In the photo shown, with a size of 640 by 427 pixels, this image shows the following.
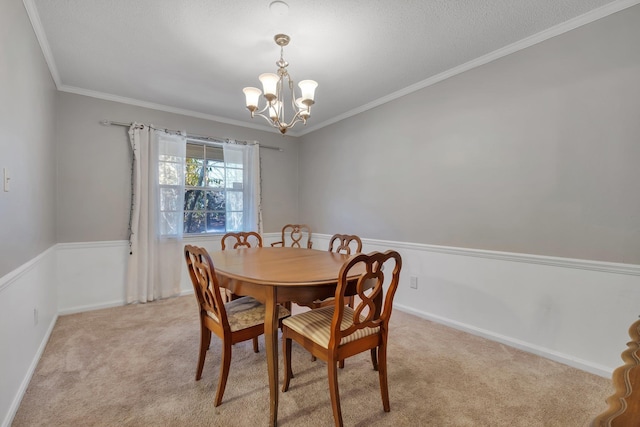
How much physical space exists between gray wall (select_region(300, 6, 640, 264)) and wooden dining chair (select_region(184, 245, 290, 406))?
6.12 ft

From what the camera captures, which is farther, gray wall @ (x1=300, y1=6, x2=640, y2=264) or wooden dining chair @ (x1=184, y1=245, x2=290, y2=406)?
gray wall @ (x1=300, y1=6, x2=640, y2=264)

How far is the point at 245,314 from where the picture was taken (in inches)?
69.7

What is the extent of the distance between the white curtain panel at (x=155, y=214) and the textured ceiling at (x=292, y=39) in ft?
2.05

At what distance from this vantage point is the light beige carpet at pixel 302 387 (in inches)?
58.8

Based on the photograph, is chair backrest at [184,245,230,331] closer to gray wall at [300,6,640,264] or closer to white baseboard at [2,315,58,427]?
white baseboard at [2,315,58,427]

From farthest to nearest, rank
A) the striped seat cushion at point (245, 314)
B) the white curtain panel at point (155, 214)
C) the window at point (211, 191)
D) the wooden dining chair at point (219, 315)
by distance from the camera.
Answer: the window at point (211, 191)
the white curtain panel at point (155, 214)
the striped seat cushion at point (245, 314)
the wooden dining chair at point (219, 315)

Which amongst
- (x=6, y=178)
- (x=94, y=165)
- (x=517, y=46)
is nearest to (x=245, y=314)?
(x=6, y=178)

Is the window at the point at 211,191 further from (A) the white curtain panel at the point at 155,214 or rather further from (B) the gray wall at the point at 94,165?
(B) the gray wall at the point at 94,165

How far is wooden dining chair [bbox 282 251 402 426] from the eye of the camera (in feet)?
4.46

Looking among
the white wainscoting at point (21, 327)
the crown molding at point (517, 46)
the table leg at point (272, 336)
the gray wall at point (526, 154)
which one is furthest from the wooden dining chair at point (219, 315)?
the crown molding at point (517, 46)

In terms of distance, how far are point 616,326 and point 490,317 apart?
2.48ft

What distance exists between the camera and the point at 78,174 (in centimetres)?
301

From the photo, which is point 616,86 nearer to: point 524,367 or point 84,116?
point 524,367

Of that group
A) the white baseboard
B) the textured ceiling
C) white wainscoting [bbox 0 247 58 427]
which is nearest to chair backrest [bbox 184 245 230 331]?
white wainscoting [bbox 0 247 58 427]
